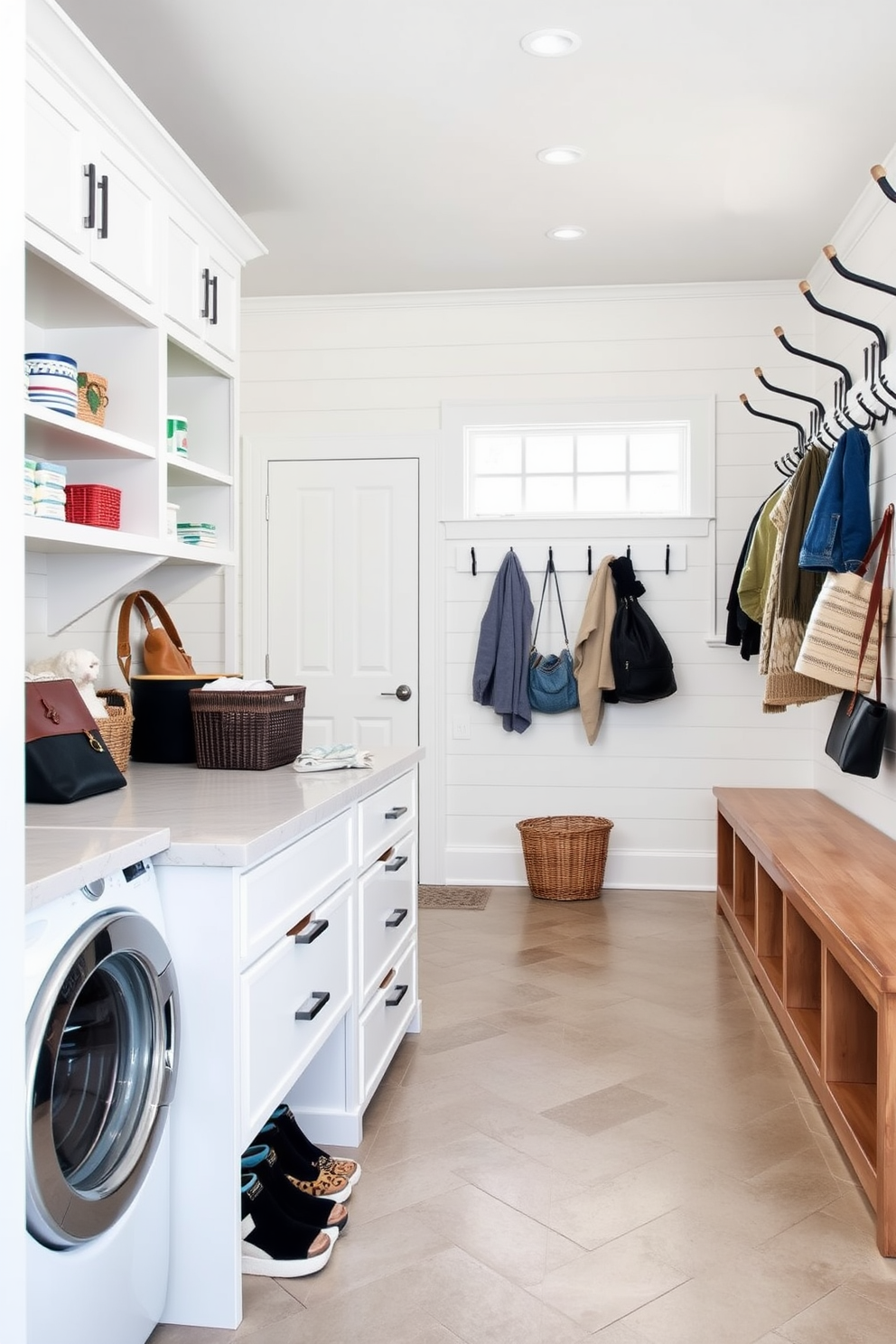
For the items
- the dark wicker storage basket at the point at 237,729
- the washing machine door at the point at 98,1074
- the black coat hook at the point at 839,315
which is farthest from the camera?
the black coat hook at the point at 839,315

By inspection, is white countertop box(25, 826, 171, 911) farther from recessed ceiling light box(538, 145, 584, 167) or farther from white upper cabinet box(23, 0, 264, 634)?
recessed ceiling light box(538, 145, 584, 167)

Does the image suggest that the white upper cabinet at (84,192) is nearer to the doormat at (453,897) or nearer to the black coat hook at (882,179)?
the black coat hook at (882,179)

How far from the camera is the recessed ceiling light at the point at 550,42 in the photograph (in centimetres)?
293

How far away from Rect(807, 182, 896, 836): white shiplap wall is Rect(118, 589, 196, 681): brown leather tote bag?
224cm

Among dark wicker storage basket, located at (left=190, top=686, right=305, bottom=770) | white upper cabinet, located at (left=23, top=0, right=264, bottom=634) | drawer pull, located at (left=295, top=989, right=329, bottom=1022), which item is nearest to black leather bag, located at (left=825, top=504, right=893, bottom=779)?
dark wicker storage basket, located at (left=190, top=686, right=305, bottom=770)

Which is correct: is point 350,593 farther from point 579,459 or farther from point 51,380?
point 51,380

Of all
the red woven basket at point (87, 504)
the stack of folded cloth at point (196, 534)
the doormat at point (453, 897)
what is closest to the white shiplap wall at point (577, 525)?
the doormat at point (453, 897)

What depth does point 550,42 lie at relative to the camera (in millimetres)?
2979

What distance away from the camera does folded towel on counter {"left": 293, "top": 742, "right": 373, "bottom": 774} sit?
2646 mm

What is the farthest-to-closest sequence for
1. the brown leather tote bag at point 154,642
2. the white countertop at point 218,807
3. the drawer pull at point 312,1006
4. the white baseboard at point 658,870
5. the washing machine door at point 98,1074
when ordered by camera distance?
the white baseboard at point 658,870 < the brown leather tote bag at point 154,642 < the drawer pull at point 312,1006 < the white countertop at point 218,807 < the washing machine door at point 98,1074

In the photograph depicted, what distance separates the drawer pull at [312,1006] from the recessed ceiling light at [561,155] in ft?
9.28

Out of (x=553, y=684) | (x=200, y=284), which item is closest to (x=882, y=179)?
(x=200, y=284)

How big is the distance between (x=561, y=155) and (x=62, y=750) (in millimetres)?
2661

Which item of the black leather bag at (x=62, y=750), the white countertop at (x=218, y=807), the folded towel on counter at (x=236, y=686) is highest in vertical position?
the folded towel on counter at (x=236, y=686)
